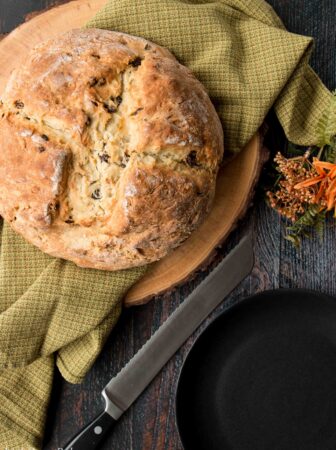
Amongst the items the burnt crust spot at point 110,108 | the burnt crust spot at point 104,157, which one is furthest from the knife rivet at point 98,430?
the burnt crust spot at point 110,108

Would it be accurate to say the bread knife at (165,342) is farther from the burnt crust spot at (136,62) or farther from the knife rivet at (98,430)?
the burnt crust spot at (136,62)

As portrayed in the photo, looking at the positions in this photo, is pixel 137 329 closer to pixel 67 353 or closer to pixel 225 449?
pixel 67 353

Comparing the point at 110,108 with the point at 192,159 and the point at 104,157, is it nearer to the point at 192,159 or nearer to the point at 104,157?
the point at 104,157

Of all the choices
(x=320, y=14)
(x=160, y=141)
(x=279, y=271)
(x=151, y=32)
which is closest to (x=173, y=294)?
(x=279, y=271)

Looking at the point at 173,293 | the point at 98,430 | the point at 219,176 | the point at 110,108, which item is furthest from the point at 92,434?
the point at 110,108

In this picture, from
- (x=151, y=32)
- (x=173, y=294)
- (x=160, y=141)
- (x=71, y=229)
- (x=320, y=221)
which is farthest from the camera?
(x=173, y=294)

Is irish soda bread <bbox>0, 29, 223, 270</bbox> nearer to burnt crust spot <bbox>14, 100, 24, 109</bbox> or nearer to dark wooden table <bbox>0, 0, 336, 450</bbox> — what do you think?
burnt crust spot <bbox>14, 100, 24, 109</bbox>
